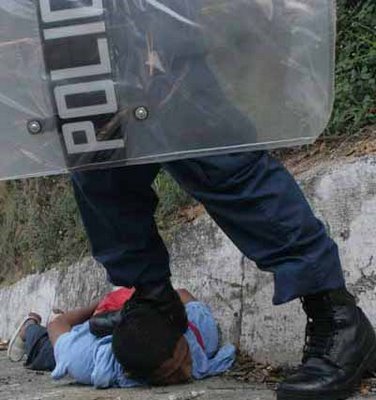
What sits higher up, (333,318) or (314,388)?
(333,318)

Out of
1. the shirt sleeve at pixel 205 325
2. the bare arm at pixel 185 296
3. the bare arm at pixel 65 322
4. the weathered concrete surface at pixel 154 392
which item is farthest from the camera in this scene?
the bare arm at pixel 65 322

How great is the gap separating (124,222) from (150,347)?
388 mm

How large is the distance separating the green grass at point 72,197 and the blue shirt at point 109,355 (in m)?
0.75

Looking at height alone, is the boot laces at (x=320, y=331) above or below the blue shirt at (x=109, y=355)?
above

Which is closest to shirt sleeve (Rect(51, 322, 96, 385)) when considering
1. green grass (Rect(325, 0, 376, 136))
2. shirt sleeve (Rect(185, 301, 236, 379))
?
shirt sleeve (Rect(185, 301, 236, 379))

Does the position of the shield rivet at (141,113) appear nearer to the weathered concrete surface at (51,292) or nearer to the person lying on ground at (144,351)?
the person lying on ground at (144,351)

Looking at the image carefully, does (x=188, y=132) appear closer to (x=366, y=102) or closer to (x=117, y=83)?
(x=117, y=83)

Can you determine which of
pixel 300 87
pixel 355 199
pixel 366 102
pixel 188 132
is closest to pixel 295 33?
pixel 300 87

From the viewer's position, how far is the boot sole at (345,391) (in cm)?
222

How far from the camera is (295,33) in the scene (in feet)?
6.87

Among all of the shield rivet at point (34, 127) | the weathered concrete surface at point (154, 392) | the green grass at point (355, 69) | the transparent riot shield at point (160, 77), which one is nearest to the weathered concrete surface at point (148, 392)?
the weathered concrete surface at point (154, 392)

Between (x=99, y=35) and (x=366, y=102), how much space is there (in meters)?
1.70

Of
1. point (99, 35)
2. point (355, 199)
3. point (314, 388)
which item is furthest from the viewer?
point (355, 199)

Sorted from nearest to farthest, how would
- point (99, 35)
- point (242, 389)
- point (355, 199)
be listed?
point (99, 35) → point (242, 389) → point (355, 199)
